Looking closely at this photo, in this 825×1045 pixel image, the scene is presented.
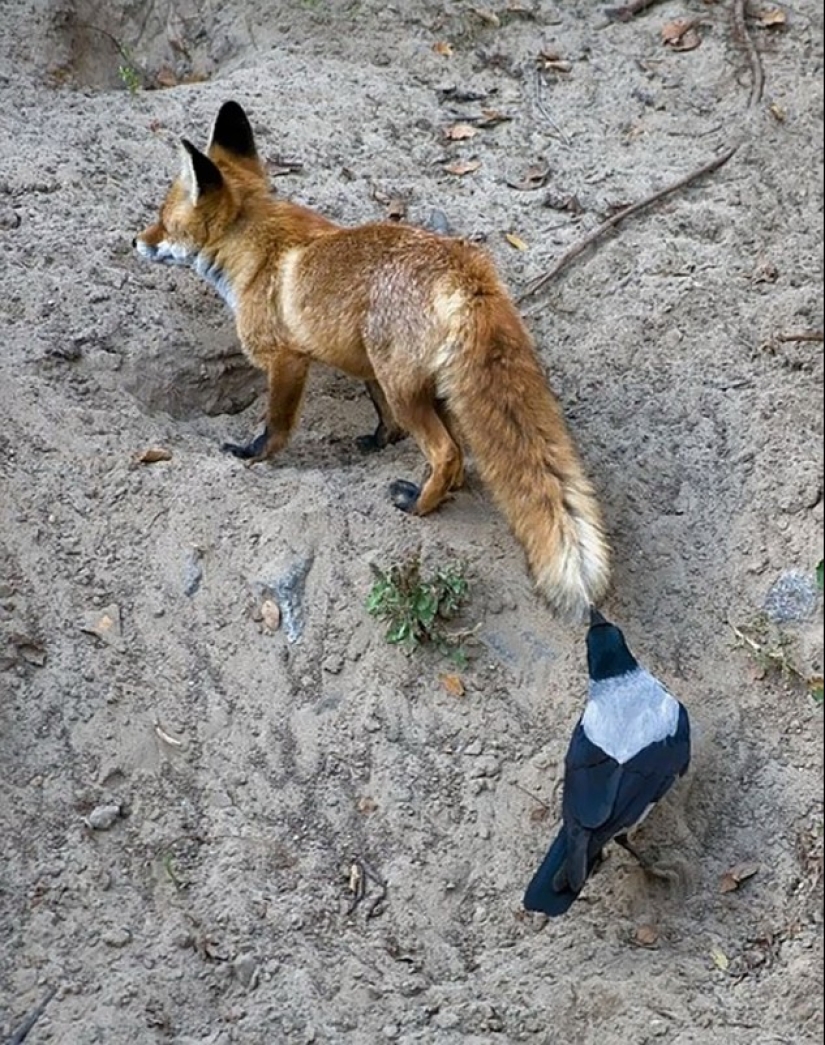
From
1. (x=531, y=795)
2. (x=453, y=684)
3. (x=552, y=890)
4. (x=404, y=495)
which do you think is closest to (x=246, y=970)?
(x=552, y=890)

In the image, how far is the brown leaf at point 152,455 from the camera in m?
6.44

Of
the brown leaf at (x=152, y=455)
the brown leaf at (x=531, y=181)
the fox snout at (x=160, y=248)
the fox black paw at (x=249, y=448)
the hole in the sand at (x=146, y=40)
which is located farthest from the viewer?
the hole in the sand at (x=146, y=40)

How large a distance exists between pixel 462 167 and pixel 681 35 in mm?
1656

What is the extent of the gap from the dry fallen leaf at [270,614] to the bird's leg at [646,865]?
1.57 meters

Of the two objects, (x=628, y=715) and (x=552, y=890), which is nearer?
(x=552, y=890)

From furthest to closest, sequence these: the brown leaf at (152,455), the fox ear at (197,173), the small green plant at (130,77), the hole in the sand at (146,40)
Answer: the hole in the sand at (146,40)
the small green plant at (130,77)
the fox ear at (197,173)
the brown leaf at (152,455)

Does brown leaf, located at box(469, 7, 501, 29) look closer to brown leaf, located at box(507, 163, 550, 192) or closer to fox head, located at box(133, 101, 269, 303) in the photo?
brown leaf, located at box(507, 163, 550, 192)

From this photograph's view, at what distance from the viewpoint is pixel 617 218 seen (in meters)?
7.52

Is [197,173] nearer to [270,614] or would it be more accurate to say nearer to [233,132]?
[233,132]

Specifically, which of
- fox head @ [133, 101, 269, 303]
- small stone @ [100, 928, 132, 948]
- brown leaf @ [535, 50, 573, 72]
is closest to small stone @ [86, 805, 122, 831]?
small stone @ [100, 928, 132, 948]

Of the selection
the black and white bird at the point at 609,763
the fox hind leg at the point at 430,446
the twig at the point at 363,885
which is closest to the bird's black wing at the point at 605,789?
Answer: the black and white bird at the point at 609,763

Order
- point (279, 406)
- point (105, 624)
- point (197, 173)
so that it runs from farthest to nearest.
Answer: point (197, 173) < point (279, 406) < point (105, 624)

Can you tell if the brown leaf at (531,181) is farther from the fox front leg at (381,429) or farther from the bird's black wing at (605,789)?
the bird's black wing at (605,789)

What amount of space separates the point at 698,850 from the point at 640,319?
8.51 feet
